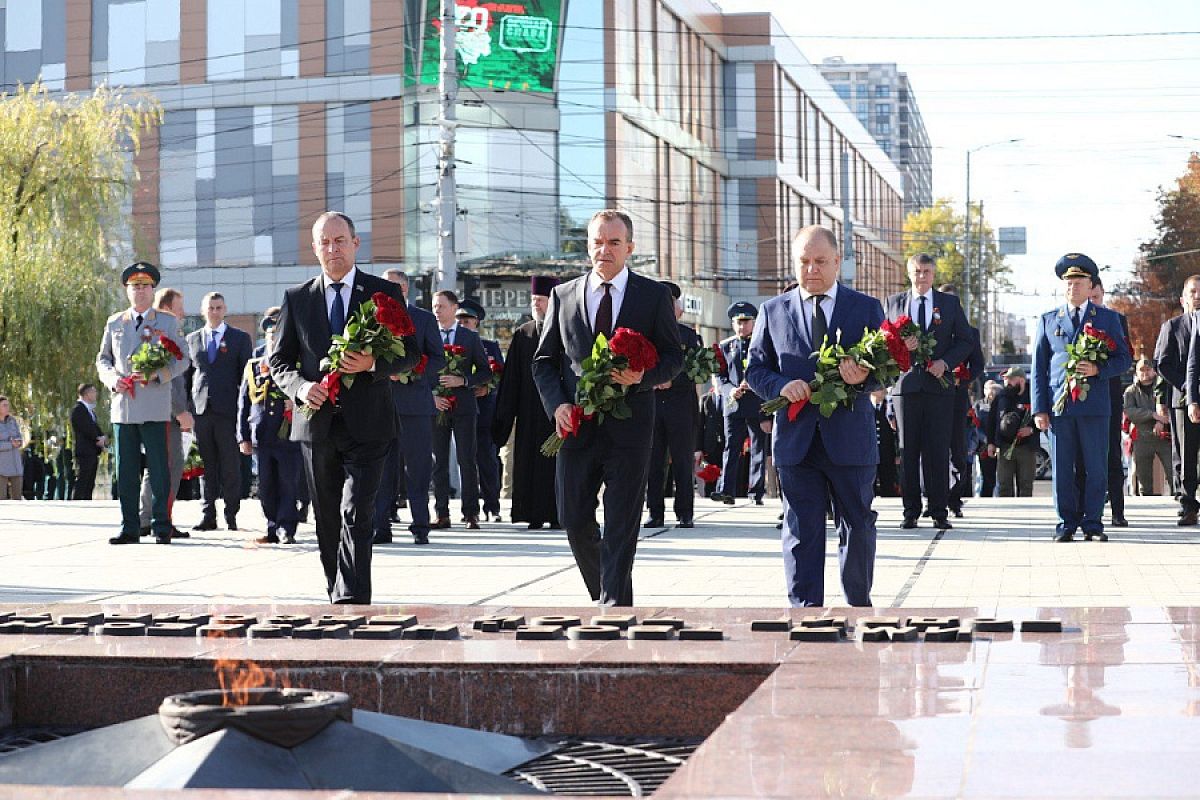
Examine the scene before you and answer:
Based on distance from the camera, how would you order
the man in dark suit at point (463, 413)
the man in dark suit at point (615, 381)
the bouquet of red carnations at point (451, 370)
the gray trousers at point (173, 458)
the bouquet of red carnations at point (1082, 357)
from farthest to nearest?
1. the man in dark suit at point (463, 413)
2. the bouquet of red carnations at point (451, 370)
3. the gray trousers at point (173, 458)
4. the bouquet of red carnations at point (1082, 357)
5. the man in dark suit at point (615, 381)

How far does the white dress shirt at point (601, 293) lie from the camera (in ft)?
29.1

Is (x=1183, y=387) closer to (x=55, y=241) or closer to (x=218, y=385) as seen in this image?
(x=218, y=385)

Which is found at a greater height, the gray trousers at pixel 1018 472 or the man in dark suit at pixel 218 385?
the man in dark suit at pixel 218 385

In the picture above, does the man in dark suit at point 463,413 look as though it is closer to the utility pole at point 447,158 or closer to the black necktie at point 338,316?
the black necktie at point 338,316

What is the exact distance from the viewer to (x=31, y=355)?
32.2 meters

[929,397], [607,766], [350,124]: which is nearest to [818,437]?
[607,766]

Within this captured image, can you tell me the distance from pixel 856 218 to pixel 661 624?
96.0 metres

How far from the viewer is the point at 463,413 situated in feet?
56.6

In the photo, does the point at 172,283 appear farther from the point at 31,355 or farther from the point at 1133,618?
the point at 1133,618

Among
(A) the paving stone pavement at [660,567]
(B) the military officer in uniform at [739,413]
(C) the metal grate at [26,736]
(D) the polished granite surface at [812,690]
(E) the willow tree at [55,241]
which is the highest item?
(E) the willow tree at [55,241]

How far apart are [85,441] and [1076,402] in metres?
17.2

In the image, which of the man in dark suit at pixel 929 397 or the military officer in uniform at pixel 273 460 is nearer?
the military officer in uniform at pixel 273 460

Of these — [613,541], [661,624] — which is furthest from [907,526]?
[661,624]

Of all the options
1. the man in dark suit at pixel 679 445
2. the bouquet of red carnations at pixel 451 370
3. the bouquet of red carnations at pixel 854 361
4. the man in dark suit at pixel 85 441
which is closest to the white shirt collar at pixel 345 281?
the bouquet of red carnations at pixel 854 361
